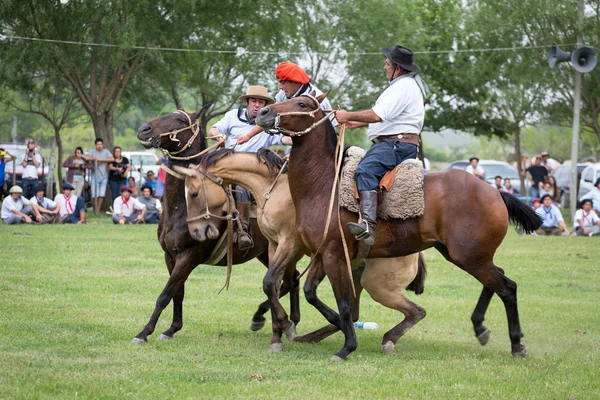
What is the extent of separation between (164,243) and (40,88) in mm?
27652

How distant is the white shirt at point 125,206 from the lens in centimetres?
2447

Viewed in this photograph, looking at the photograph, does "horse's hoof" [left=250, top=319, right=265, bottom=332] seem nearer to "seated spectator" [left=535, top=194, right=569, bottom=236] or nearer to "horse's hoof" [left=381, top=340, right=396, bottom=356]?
"horse's hoof" [left=381, top=340, right=396, bottom=356]

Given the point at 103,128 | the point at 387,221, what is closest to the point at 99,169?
the point at 103,128

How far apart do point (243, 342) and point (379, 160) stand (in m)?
2.46

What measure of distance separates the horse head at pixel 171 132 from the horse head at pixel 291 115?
134cm

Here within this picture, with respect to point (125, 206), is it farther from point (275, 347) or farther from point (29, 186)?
point (275, 347)

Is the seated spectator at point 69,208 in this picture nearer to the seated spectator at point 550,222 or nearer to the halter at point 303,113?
the seated spectator at point 550,222

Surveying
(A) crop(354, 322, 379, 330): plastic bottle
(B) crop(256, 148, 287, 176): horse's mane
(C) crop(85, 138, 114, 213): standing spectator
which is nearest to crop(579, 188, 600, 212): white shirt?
(C) crop(85, 138, 114, 213): standing spectator

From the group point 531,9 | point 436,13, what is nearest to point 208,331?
point 531,9

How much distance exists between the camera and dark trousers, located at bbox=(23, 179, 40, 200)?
26125 millimetres

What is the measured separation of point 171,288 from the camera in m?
9.66

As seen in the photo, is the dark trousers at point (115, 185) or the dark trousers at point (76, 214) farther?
the dark trousers at point (115, 185)

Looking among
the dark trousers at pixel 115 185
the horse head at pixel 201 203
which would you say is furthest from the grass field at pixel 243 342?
the dark trousers at pixel 115 185

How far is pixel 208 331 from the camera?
→ 1054cm
